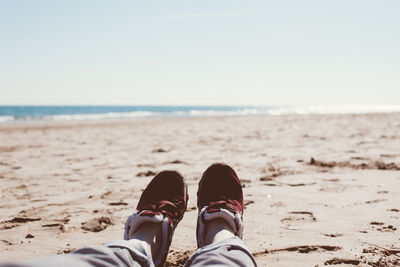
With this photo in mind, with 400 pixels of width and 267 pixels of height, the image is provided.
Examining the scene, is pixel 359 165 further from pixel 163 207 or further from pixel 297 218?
pixel 163 207

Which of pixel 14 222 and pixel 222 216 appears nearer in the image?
pixel 222 216

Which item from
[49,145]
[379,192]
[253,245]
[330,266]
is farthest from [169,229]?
[49,145]

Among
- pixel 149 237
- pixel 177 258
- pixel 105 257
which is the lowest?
pixel 177 258

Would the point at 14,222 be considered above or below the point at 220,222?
below

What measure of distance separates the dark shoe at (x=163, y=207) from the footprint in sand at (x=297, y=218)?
64cm

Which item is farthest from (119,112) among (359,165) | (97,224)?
(97,224)

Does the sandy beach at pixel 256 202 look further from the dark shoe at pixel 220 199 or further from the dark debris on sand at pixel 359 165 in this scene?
the dark shoe at pixel 220 199

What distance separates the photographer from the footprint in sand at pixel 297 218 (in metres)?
2.02

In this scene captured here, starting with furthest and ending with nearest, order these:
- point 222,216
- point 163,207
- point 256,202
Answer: point 256,202, point 163,207, point 222,216

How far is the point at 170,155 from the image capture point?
15.0ft

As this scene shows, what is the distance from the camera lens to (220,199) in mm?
2145

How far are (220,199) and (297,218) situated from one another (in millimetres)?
489

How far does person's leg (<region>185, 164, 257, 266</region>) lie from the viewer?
1227 mm

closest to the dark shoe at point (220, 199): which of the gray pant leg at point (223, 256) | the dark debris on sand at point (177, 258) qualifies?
the dark debris on sand at point (177, 258)
